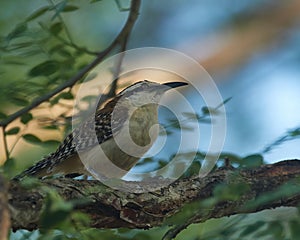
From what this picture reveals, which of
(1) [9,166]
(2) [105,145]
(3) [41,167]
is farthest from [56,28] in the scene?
(2) [105,145]

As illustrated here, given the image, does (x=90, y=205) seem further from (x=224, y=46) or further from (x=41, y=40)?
(x=224, y=46)

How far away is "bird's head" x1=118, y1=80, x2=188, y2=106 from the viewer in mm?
4734

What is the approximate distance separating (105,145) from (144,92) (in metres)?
0.58

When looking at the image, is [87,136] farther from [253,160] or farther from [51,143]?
[253,160]

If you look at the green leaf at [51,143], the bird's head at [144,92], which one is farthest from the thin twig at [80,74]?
the bird's head at [144,92]

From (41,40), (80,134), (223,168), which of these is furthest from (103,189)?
(80,134)

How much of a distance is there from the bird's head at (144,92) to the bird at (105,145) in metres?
0.12

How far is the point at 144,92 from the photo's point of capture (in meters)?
4.80

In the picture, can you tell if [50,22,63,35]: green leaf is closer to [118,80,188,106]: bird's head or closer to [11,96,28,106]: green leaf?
[11,96,28,106]: green leaf

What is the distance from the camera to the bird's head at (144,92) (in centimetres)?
473

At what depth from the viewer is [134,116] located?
177 inches

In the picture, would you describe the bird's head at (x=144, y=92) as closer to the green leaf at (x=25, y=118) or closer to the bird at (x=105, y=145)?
the bird at (x=105, y=145)

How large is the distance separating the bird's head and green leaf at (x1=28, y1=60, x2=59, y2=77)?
1.26 m

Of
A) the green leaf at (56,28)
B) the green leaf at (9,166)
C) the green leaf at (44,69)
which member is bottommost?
the green leaf at (9,166)
